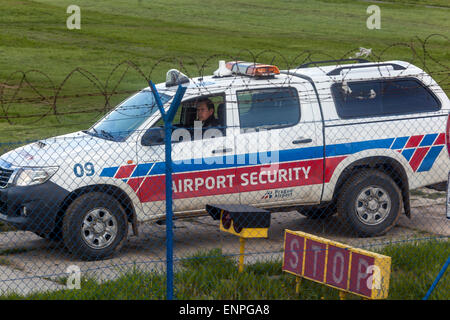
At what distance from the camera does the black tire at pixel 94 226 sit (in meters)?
8.45

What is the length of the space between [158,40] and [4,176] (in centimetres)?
2715

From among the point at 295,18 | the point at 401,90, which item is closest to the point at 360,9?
the point at 295,18

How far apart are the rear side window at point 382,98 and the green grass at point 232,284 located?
7.47 ft

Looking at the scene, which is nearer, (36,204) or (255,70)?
(36,204)

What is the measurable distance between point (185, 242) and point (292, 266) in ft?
8.09

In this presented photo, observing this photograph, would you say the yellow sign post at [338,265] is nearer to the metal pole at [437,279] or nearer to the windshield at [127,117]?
the metal pole at [437,279]

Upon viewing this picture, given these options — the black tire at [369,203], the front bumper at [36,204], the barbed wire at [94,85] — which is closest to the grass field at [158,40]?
the barbed wire at [94,85]

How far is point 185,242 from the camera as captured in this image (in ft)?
31.5

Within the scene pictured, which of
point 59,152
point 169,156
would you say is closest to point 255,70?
point 59,152

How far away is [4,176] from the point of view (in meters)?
8.66

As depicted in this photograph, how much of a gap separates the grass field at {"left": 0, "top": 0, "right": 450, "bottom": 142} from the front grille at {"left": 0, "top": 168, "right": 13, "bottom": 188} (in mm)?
6553

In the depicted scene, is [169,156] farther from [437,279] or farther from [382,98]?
[382,98]

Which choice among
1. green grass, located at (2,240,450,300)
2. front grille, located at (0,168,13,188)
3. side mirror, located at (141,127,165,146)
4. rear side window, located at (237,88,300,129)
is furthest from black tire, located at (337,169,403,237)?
front grille, located at (0,168,13,188)
